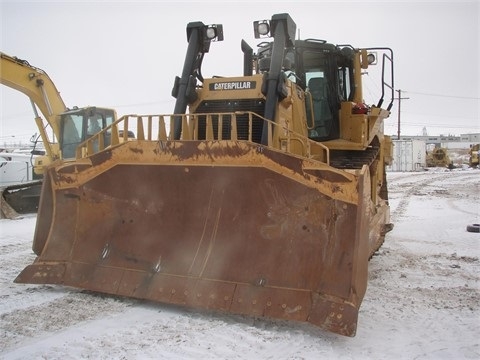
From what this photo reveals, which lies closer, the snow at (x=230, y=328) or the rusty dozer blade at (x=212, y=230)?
the snow at (x=230, y=328)

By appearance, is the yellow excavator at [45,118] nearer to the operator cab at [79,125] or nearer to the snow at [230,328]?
the operator cab at [79,125]

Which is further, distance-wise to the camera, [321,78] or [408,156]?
[408,156]

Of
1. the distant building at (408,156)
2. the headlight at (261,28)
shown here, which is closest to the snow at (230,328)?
the headlight at (261,28)

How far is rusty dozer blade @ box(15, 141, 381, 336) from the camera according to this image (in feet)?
11.9

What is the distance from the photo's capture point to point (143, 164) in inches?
169

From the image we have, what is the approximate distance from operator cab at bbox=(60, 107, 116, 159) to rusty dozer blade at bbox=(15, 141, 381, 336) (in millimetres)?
7040

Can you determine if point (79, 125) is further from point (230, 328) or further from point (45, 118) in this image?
point (230, 328)

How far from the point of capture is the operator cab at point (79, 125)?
11406 mm

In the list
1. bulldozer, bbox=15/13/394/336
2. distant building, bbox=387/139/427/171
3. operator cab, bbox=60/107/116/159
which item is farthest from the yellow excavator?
distant building, bbox=387/139/427/171

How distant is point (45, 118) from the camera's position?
38.9 feet

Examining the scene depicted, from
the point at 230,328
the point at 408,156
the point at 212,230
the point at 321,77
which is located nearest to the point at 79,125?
the point at 321,77

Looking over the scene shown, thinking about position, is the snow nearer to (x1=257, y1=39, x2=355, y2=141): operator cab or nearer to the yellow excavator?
(x1=257, y1=39, x2=355, y2=141): operator cab

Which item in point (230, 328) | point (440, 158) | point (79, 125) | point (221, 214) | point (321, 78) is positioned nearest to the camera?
point (230, 328)

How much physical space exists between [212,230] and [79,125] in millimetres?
8485
